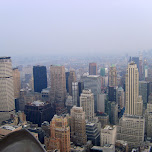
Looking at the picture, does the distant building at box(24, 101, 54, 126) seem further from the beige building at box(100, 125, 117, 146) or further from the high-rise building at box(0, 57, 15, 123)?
the beige building at box(100, 125, 117, 146)

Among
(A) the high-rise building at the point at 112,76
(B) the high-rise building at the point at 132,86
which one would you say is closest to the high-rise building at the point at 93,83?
(A) the high-rise building at the point at 112,76

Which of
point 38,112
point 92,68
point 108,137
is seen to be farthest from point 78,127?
point 92,68

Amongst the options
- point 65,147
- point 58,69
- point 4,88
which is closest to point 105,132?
point 65,147

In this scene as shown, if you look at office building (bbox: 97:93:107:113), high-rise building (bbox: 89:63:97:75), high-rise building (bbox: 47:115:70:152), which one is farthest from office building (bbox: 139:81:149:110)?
high-rise building (bbox: 47:115:70:152)

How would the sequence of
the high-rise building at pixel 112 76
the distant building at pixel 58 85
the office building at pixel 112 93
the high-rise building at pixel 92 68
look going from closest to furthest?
the office building at pixel 112 93 < the high-rise building at pixel 92 68 < the distant building at pixel 58 85 < the high-rise building at pixel 112 76

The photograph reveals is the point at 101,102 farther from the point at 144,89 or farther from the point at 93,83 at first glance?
the point at 144,89

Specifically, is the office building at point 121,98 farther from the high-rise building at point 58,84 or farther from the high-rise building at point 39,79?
the high-rise building at point 39,79
